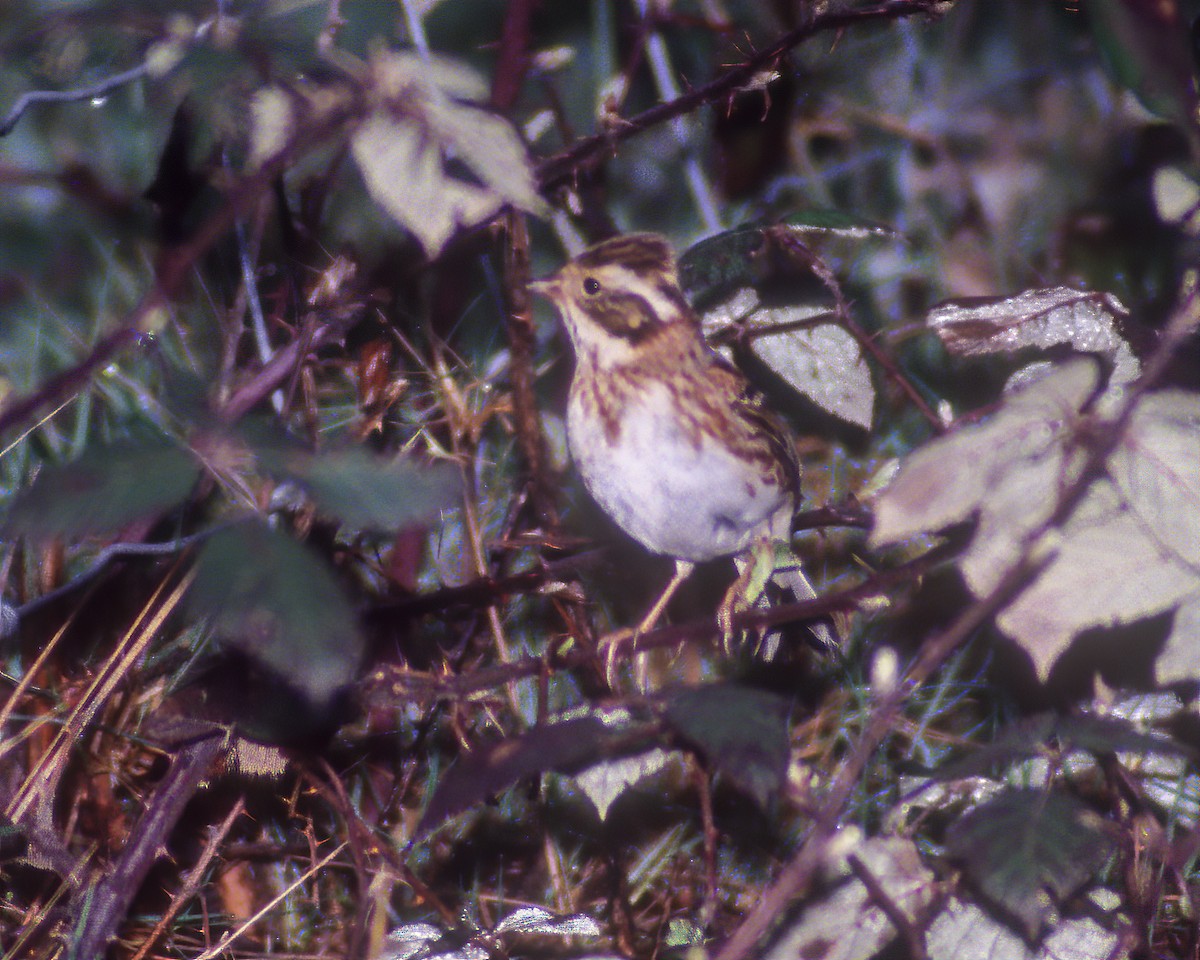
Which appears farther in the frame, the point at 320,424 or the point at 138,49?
the point at 320,424

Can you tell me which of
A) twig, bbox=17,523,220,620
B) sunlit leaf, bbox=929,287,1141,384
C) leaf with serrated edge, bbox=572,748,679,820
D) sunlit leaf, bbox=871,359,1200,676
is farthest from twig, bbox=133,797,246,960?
sunlit leaf, bbox=929,287,1141,384

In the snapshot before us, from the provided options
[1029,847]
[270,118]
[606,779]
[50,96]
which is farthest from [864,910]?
[50,96]

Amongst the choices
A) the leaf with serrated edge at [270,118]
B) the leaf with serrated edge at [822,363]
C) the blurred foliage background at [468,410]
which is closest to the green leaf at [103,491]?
the blurred foliage background at [468,410]

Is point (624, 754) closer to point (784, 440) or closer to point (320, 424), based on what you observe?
point (784, 440)

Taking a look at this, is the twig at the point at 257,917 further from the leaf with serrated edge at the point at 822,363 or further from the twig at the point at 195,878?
the leaf with serrated edge at the point at 822,363

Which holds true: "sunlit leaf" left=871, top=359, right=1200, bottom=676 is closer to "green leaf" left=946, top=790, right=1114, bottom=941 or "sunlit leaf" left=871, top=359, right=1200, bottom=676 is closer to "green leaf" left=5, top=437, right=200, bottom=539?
"green leaf" left=946, top=790, right=1114, bottom=941

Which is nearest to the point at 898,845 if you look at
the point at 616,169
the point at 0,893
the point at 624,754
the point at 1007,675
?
the point at 624,754
